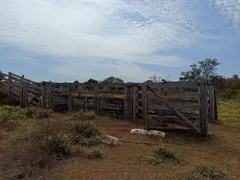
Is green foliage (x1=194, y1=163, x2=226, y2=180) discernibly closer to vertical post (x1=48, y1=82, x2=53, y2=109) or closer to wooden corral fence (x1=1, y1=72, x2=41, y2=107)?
vertical post (x1=48, y1=82, x2=53, y2=109)

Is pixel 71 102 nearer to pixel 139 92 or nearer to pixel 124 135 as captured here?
pixel 139 92

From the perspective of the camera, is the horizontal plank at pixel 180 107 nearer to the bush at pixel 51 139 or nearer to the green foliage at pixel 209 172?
the green foliage at pixel 209 172

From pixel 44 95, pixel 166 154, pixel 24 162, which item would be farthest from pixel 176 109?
pixel 44 95

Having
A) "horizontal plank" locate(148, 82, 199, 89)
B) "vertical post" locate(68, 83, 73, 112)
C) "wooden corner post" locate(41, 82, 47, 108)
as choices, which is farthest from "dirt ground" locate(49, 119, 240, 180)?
"wooden corner post" locate(41, 82, 47, 108)

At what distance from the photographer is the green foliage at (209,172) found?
4.07m

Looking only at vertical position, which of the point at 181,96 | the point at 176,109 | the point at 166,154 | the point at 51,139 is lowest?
the point at 166,154

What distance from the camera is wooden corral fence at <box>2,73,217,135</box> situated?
24.6 ft

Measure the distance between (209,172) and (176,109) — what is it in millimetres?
3694

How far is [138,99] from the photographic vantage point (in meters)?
10.4

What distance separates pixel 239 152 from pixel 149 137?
92.1 inches

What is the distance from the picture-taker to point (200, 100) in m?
7.28

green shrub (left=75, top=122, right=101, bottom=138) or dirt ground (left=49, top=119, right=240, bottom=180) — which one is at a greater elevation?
green shrub (left=75, top=122, right=101, bottom=138)

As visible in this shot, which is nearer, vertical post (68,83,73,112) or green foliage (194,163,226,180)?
green foliage (194,163,226,180)

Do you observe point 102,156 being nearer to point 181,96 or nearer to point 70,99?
point 181,96
